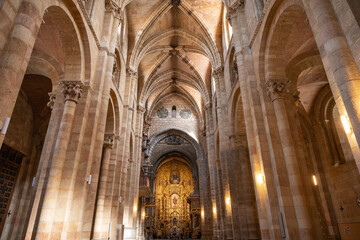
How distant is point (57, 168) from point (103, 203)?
4359mm

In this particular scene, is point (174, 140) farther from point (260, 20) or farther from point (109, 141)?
point (260, 20)

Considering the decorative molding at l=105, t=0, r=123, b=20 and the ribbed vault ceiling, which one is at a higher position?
the ribbed vault ceiling

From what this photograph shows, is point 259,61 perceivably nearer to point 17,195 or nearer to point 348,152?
point 348,152

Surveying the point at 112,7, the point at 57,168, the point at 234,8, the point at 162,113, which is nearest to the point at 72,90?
the point at 57,168

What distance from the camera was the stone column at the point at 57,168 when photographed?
6887 mm

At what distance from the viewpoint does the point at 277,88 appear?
880 cm

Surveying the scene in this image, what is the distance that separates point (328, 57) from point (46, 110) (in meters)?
17.2

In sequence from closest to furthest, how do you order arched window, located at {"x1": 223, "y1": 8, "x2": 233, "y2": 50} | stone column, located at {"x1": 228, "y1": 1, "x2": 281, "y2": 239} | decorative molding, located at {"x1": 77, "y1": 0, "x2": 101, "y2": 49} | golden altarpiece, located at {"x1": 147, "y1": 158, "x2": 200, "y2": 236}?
1. stone column, located at {"x1": 228, "y1": 1, "x2": 281, "y2": 239}
2. decorative molding, located at {"x1": 77, "y1": 0, "x2": 101, "y2": 49}
3. arched window, located at {"x1": 223, "y1": 8, "x2": 233, "y2": 50}
4. golden altarpiece, located at {"x1": 147, "y1": 158, "x2": 200, "y2": 236}

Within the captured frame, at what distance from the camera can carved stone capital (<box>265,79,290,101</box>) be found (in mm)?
8773

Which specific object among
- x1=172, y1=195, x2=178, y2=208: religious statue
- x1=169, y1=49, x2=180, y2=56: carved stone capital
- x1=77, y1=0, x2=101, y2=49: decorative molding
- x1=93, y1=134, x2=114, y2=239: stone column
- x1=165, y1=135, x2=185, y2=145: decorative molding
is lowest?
x1=93, y1=134, x2=114, y2=239: stone column

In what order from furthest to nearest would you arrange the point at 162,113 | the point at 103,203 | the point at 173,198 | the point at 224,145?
the point at 173,198 → the point at 162,113 → the point at 224,145 → the point at 103,203

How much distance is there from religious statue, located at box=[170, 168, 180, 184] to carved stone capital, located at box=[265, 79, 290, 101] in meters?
33.6

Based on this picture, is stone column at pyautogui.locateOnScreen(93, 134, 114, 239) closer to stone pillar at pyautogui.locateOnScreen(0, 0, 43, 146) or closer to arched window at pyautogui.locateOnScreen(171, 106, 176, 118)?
stone pillar at pyautogui.locateOnScreen(0, 0, 43, 146)

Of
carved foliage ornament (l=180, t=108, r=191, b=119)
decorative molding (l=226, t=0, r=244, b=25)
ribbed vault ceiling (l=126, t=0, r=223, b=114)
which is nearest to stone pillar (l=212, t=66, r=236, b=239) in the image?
ribbed vault ceiling (l=126, t=0, r=223, b=114)
